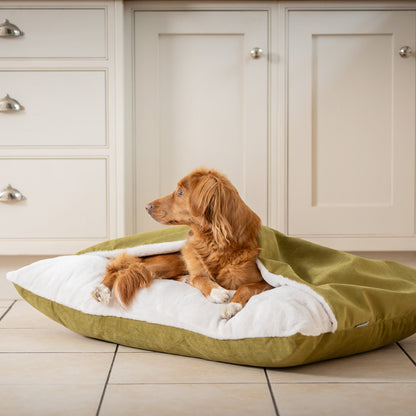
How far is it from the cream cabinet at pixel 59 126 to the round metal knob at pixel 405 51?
3.53 feet

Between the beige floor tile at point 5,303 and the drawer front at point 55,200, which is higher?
the drawer front at point 55,200

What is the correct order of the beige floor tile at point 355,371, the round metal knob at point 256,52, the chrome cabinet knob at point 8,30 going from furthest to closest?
1. the round metal knob at point 256,52
2. the chrome cabinet knob at point 8,30
3. the beige floor tile at point 355,371

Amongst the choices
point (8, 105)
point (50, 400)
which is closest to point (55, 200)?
point (8, 105)

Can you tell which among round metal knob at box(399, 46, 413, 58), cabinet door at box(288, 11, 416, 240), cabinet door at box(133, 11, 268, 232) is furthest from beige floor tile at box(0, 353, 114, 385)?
round metal knob at box(399, 46, 413, 58)

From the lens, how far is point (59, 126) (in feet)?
7.28

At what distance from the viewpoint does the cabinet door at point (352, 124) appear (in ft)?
7.55

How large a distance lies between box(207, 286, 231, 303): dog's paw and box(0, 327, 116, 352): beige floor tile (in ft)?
1.06

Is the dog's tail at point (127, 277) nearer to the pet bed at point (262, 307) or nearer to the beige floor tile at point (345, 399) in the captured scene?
the pet bed at point (262, 307)

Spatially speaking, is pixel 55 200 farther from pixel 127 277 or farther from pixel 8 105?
pixel 127 277

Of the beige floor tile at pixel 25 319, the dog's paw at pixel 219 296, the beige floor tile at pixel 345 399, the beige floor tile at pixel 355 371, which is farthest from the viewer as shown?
the beige floor tile at pixel 25 319

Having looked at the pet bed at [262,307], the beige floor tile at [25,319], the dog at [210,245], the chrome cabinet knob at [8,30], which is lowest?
the beige floor tile at [25,319]

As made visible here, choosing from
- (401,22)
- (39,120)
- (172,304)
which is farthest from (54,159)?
(401,22)

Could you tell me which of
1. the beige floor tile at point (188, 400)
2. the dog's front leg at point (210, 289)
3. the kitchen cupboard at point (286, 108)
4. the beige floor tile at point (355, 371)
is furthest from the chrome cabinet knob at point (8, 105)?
the beige floor tile at point (355, 371)

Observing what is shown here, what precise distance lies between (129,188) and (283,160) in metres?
0.62
